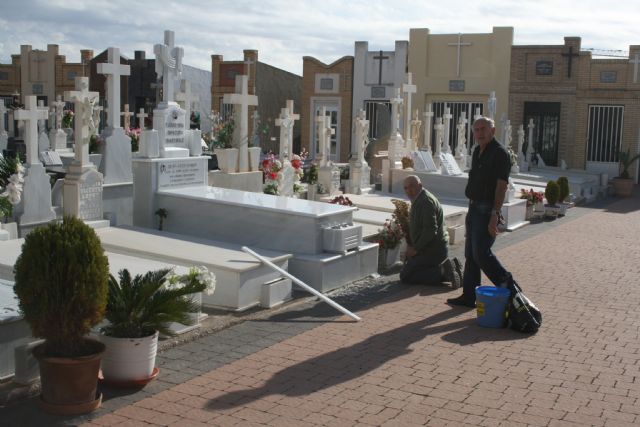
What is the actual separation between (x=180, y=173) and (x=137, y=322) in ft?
18.1

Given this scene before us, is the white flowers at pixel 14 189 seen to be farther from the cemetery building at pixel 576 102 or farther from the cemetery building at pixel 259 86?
the cemetery building at pixel 259 86

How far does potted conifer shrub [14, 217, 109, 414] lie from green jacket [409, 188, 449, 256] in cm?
485

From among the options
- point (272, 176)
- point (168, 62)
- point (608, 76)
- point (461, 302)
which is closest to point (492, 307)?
point (461, 302)

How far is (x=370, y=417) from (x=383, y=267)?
5442 millimetres

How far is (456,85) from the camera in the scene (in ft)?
99.3

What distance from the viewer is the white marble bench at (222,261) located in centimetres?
799

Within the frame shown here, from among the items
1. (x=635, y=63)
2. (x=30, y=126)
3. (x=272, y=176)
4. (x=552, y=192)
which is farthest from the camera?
(x=635, y=63)

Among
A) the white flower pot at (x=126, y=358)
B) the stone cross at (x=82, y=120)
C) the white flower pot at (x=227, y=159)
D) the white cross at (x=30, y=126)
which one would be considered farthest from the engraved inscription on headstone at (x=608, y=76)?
the white flower pot at (x=126, y=358)

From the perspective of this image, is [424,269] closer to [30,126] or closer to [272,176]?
[272,176]

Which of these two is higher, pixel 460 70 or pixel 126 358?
pixel 460 70

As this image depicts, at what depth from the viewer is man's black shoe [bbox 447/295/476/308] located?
8.52 metres

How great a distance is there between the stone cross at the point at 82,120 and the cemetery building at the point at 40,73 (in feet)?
95.1

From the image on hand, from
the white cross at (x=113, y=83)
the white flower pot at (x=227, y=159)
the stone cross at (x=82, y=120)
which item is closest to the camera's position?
the stone cross at (x=82, y=120)

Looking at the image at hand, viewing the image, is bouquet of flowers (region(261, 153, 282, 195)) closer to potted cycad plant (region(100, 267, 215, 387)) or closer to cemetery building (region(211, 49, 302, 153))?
potted cycad plant (region(100, 267, 215, 387))
